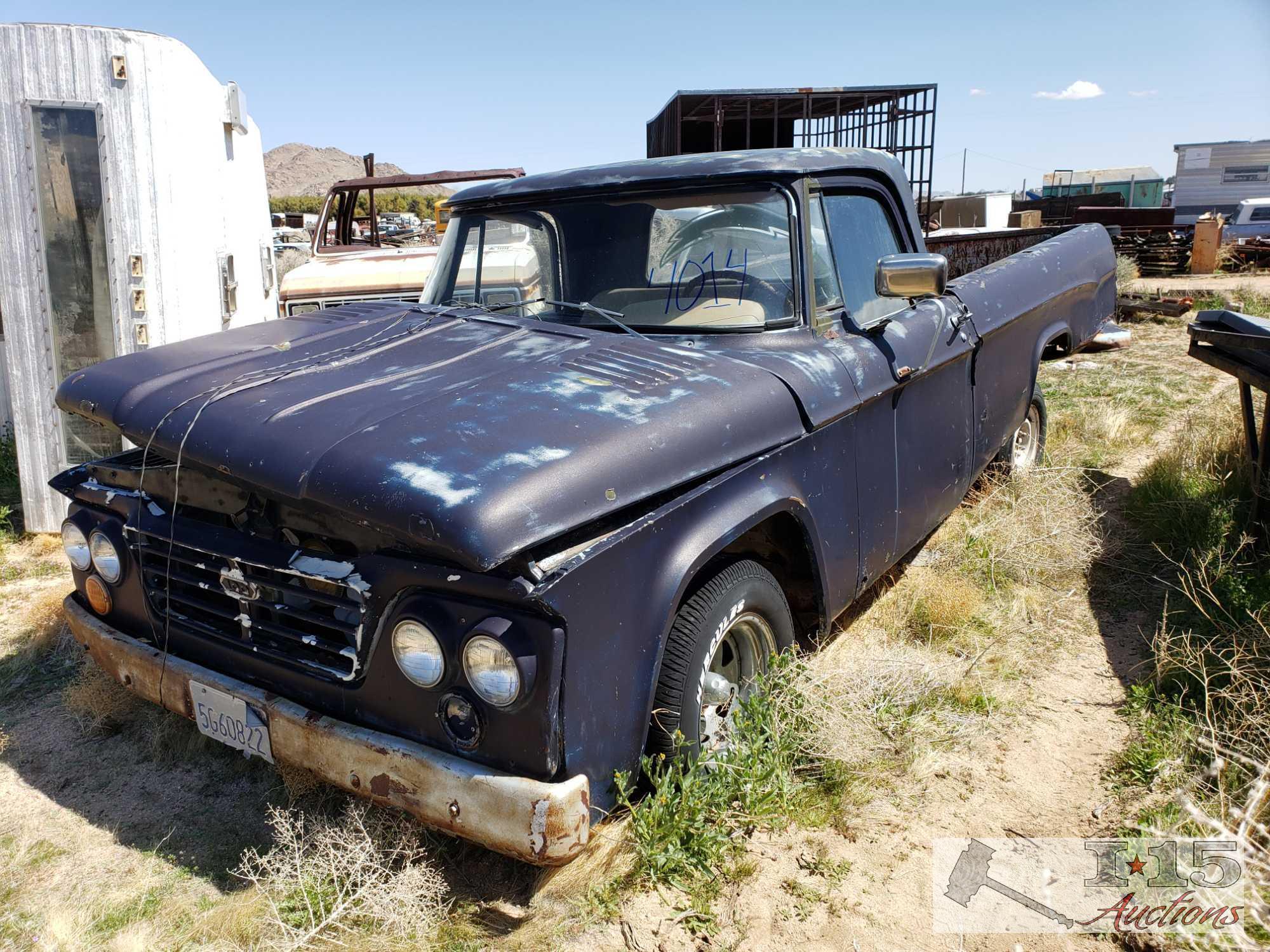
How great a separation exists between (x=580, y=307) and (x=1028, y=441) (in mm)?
3223

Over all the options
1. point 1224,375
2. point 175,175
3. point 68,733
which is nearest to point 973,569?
point 68,733

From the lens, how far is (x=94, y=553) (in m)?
2.83

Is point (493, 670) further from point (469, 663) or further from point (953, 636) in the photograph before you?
point (953, 636)

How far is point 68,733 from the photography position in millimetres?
3320

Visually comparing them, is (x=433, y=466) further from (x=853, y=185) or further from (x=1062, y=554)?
(x=1062, y=554)

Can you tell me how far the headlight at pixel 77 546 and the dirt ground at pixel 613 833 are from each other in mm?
725

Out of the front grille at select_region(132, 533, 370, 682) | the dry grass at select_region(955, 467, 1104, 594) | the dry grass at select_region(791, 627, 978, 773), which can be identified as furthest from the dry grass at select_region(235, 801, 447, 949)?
the dry grass at select_region(955, 467, 1104, 594)

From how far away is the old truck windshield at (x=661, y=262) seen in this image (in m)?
3.13

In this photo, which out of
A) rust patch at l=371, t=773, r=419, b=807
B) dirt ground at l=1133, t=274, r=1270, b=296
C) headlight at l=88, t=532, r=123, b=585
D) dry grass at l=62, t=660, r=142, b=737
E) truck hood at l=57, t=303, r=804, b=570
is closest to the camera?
truck hood at l=57, t=303, r=804, b=570

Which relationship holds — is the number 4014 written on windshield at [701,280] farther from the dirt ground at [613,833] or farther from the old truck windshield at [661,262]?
the dirt ground at [613,833]

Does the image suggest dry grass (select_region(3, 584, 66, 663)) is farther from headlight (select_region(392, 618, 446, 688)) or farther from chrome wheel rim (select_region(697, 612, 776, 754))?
chrome wheel rim (select_region(697, 612, 776, 754))

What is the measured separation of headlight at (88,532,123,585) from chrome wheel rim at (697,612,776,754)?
1779 mm

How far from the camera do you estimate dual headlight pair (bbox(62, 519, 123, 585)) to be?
2.78m
